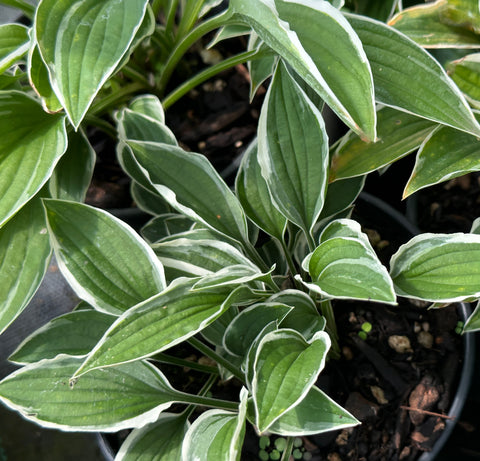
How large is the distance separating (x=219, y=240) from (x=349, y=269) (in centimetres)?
23

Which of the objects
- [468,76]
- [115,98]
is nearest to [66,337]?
[115,98]

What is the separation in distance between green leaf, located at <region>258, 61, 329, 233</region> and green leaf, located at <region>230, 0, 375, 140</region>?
8cm

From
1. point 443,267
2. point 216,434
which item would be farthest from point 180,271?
point 443,267

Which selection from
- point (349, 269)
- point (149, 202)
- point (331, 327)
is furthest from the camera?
point (149, 202)

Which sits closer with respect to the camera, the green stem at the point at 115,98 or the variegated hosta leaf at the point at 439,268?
the variegated hosta leaf at the point at 439,268

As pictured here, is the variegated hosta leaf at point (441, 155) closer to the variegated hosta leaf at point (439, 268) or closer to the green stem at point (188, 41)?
the variegated hosta leaf at point (439, 268)

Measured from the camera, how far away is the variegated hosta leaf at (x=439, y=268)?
1.97 ft

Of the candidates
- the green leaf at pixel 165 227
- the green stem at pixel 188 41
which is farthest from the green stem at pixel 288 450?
the green stem at pixel 188 41

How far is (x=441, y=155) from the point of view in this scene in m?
0.71

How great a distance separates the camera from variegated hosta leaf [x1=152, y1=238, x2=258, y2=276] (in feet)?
2.36

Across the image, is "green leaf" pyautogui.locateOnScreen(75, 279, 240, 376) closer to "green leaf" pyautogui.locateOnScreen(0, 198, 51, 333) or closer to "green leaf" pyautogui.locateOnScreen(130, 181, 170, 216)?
"green leaf" pyautogui.locateOnScreen(0, 198, 51, 333)

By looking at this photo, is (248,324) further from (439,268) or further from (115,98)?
(115,98)

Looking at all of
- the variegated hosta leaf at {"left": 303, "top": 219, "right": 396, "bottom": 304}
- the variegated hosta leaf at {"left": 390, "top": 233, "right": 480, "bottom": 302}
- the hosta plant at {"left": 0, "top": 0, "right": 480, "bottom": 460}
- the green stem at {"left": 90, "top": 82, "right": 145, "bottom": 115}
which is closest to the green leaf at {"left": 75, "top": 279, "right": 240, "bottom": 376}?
the hosta plant at {"left": 0, "top": 0, "right": 480, "bottom": 460}

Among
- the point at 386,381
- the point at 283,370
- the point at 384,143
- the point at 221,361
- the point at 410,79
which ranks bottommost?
the point at 386,381
